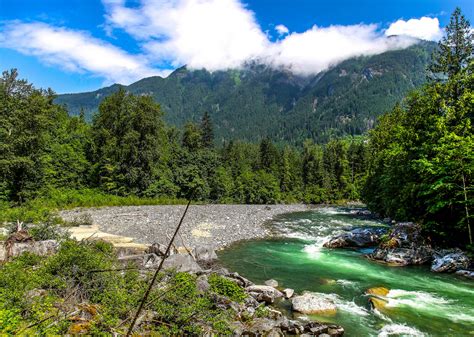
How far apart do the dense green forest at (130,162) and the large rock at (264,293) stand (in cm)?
963

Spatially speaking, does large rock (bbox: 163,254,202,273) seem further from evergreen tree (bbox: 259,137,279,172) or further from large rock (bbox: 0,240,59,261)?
evergreen tree (bbox: 259,137,279,172)

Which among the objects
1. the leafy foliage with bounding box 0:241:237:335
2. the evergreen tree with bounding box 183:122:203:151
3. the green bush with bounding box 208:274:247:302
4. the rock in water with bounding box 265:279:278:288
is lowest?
the rock in water with bounding box 265:279:278:288

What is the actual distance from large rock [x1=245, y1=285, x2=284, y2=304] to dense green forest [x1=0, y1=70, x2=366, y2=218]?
379 inches

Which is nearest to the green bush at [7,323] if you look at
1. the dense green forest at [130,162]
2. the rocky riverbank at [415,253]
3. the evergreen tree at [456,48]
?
the dense green forest at [130,162]

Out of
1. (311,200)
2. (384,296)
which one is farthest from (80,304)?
(311,200)

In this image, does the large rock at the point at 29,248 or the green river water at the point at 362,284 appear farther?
the large rock at the point at 29,248

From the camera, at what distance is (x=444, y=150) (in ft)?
60.2

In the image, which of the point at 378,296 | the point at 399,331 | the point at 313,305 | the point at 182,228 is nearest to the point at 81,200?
the point at 182,228

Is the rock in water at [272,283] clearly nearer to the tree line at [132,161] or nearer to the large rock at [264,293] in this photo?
the large rock at [264,293]

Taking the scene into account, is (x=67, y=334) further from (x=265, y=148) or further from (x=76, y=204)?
(x=265, y=148)

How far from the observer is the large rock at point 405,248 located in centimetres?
1777

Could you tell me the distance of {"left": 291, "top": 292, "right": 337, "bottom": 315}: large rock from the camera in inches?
441

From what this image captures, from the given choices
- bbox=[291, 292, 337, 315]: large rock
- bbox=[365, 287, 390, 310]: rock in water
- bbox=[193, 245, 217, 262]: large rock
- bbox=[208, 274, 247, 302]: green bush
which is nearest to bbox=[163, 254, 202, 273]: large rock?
bbox=[208, 274, 247, 302]: green bush

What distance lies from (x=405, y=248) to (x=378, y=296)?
6.88 m
